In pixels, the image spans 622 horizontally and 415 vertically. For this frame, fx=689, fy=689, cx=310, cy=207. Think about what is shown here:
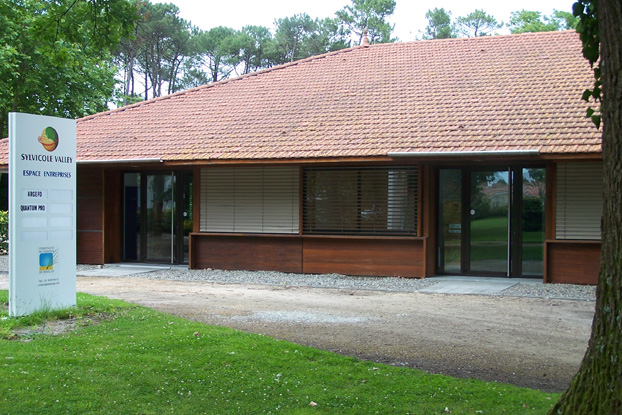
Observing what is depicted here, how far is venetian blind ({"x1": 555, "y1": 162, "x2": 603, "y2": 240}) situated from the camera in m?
12.9

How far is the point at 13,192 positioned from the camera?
8.44 metres

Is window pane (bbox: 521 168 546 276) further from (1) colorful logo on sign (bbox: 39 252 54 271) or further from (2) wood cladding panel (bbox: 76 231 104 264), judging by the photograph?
(2) wood cladding panel (bbox: 76 231 104 264)

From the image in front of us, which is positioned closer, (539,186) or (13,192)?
(13,192)

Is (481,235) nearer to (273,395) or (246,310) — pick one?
(246,310)

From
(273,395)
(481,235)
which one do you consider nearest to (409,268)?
(481,235)

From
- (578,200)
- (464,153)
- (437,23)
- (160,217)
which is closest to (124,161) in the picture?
(160,217)

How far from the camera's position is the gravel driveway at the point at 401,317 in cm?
690

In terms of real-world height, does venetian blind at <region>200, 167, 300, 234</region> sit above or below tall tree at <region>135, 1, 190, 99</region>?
below

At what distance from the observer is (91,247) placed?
661 inches

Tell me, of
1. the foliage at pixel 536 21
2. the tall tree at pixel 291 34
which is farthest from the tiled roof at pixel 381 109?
the tall tree at pixel 291 34

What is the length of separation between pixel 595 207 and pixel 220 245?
7907mm

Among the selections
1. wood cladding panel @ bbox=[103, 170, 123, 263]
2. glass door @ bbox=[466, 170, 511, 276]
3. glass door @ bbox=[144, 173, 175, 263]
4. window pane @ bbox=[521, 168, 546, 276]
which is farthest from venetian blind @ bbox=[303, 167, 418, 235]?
wood cladding panel @ bbox=[103, 170, 123, 263]

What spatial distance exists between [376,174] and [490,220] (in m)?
2.51

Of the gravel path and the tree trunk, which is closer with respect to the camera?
the tree trunk
